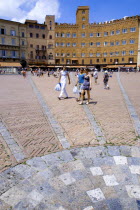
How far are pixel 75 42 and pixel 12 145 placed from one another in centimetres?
6499

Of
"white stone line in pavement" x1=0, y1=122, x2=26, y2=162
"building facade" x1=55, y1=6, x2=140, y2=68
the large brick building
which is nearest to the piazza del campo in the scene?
"white stone line in pavement" x1=0, y1=122, x2=26, y2=162

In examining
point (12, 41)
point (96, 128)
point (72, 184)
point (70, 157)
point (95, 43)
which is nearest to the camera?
point (72, 184)

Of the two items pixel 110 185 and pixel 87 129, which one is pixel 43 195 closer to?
pixel 110 185

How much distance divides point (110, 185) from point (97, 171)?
0.41 metres

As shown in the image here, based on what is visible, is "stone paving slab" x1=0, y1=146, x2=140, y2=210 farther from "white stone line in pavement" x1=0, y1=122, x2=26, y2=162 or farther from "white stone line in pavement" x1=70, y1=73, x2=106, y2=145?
"white stone line in pavement" x1=70, y1=73, x2=106, y2=145

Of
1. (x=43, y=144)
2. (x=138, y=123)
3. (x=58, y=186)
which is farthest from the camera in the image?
(x=138, y=123)

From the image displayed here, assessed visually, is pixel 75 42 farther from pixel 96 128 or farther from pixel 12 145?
pixel 12 145

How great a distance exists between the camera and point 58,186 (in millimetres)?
3021

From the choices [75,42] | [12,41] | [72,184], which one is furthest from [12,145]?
[75,42]

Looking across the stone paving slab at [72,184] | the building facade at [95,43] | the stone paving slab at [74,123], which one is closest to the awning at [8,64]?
the building facade at [95,43]

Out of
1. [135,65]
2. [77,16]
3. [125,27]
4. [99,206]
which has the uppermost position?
[77,16]

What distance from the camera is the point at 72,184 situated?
3070mm

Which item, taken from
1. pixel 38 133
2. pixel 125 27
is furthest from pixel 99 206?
pixel 125 27

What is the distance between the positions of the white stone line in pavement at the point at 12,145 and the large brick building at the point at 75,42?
57.3 m
